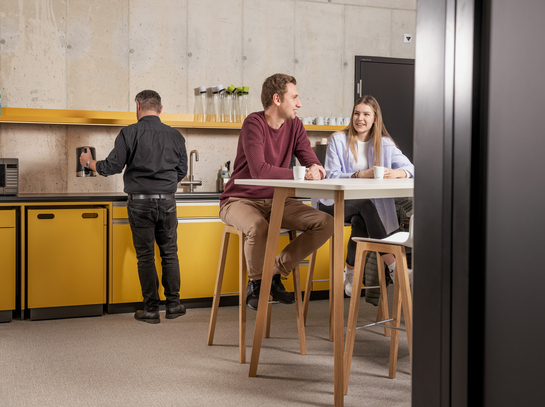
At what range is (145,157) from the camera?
3512mm

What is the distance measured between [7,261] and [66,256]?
0.37 m

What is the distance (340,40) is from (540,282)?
15.0 feet

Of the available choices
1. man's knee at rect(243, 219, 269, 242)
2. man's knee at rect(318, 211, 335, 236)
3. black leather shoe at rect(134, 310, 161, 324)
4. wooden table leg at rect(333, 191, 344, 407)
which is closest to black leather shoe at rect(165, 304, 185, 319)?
black leather shoe at rect(134, 310, 161, 324)

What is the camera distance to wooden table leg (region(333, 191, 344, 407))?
2.07m

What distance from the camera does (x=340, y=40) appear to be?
16.3 feet

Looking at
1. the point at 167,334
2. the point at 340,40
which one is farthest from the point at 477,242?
the point at 340,40

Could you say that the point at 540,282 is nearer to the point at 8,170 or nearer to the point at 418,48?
the point at 418,48

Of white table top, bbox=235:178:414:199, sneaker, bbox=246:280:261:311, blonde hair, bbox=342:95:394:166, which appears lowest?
sneaker, bbox=246:280:261:311

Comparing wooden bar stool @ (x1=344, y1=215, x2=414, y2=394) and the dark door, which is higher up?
the dark door

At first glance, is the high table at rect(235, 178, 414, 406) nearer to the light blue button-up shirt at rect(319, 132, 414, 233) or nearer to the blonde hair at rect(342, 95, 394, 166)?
the light blue button-up shirt at rect(319, 132, 414, 233)

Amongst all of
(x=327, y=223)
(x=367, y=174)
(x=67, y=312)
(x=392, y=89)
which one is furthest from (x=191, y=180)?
(x=392, y=89)

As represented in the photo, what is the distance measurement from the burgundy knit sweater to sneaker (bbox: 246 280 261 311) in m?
0.51

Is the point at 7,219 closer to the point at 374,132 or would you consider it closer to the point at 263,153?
the point at 263,153

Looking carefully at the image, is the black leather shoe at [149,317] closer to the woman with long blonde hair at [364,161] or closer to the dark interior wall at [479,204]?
the woman with long blonde hair at [364,161]
